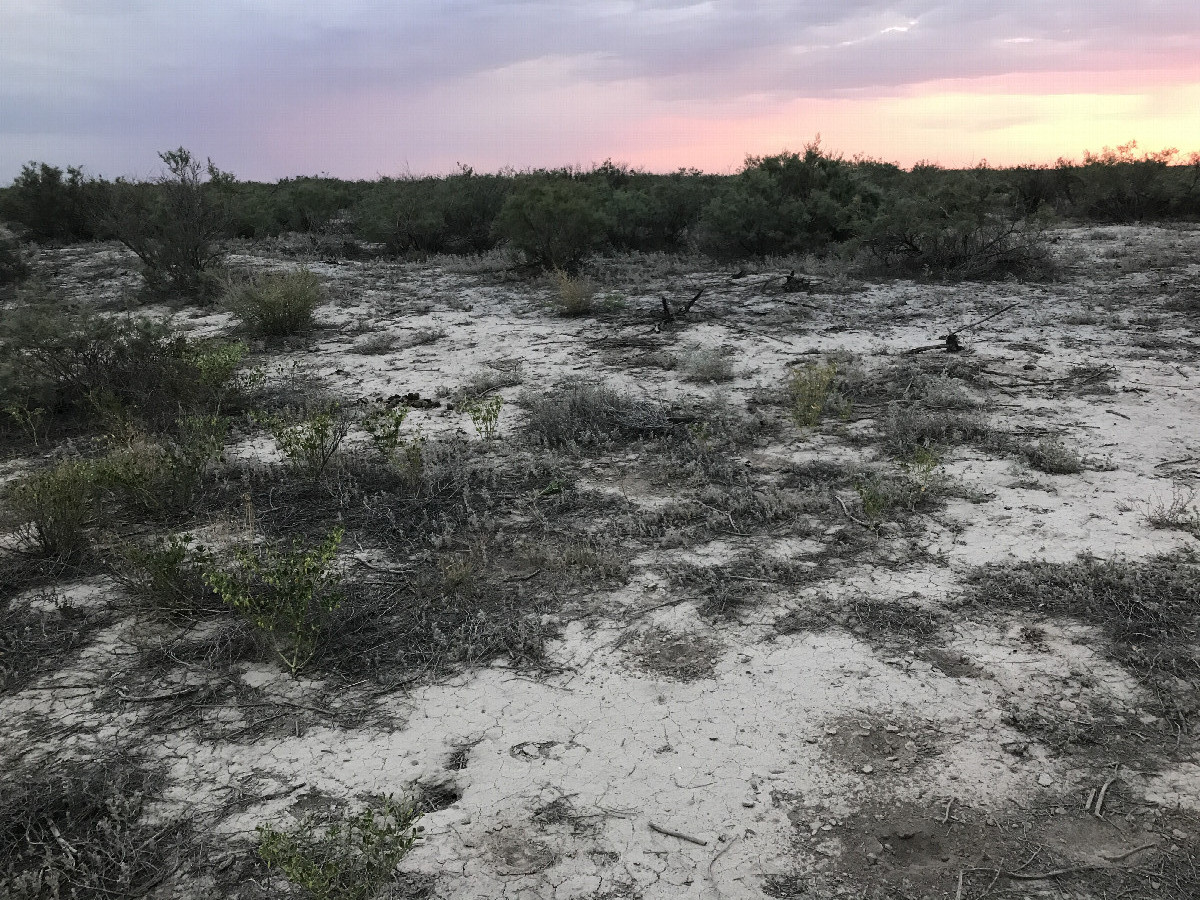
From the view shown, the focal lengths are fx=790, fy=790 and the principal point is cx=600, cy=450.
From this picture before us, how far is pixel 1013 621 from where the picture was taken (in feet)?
12.0

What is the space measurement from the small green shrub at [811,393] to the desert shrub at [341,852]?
4561 millimetres

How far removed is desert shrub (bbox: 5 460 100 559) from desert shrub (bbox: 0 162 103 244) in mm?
18229

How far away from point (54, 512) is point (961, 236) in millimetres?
11946

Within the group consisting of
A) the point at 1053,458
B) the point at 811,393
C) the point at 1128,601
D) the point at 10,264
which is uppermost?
the point at 10,264

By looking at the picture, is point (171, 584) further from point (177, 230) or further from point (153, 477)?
point (177, 230)

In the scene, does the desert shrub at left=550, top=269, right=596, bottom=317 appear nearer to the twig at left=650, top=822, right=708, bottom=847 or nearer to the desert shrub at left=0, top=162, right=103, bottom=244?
the twig at left=650, top=822, right=708, bottom=847

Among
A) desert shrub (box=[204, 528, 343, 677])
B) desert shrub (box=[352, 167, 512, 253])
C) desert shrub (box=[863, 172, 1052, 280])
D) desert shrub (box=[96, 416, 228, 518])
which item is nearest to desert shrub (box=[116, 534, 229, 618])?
desert shrub (box=[204, 528, 343, 677])

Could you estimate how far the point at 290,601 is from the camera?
3.54 meters

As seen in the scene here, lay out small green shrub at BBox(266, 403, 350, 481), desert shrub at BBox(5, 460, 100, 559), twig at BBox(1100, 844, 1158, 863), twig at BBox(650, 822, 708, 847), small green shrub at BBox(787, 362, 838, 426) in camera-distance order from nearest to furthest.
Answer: twig at BBox(1100, 844, 1158, 863), twig at BBox(650, 822, 708, 847), desert shrub at BBox(5, 460, 100, 559), small green shrub at BBox(266, 403, 350, 481), small green shrub at BBox(787, 362, 838, 426)

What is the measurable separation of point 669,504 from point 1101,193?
1911cm

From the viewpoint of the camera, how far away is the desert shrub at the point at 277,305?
994cm

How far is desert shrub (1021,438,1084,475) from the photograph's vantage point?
5.15m

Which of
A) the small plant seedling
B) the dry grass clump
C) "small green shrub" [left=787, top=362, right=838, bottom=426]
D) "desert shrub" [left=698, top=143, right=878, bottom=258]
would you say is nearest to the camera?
the dry grass clump

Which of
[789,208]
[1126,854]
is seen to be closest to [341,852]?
[1126,854]
